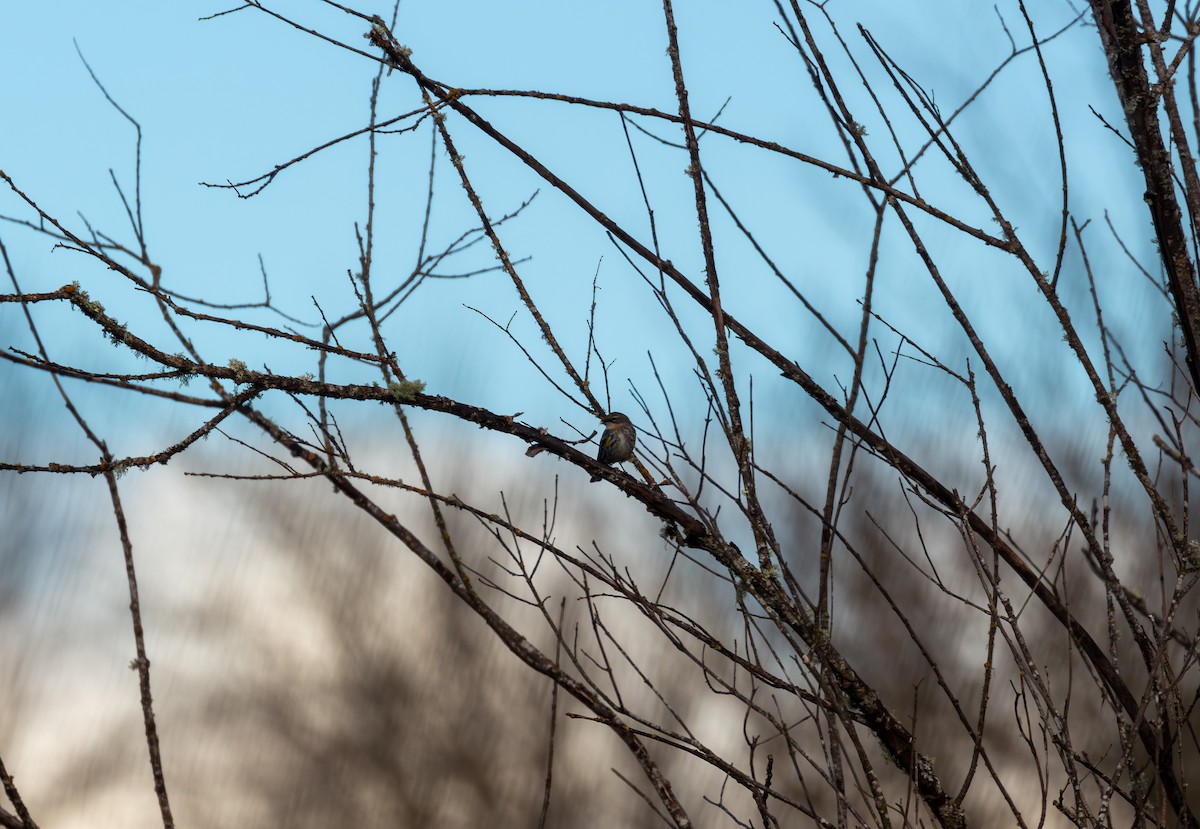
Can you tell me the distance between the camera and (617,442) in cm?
263

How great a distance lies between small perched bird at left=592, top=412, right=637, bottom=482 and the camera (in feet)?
7.95

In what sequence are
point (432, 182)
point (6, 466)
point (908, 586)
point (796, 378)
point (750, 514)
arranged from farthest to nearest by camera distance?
point (908, 586) → point (432, 182) → point (796, 378) → point (750, 514) → point (6, 466)

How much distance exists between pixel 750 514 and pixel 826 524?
0.56 ft

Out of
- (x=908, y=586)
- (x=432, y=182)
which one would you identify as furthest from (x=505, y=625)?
(x=908, y=586)

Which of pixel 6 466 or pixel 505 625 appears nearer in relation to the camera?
pixel 505 625

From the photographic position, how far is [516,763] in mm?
9672

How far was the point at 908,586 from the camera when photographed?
29.9 ft

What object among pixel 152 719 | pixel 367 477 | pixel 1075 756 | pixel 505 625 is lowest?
pixel 152 719

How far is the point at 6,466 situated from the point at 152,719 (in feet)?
1.58

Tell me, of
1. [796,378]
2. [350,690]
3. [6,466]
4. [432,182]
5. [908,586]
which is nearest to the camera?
[6,466]

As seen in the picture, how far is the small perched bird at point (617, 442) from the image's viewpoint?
2.42m

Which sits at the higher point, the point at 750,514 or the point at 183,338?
the point at 750,514

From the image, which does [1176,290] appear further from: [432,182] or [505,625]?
[432,182]

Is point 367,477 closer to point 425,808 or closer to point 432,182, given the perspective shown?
point 432,182
